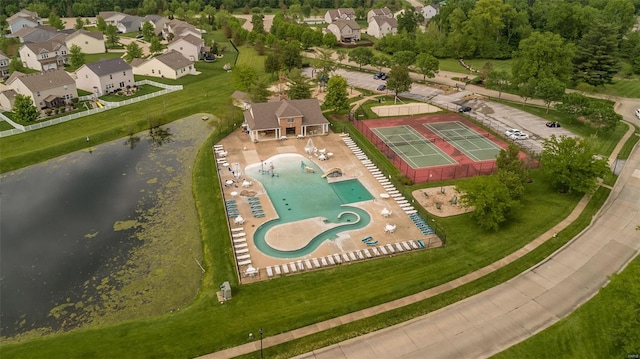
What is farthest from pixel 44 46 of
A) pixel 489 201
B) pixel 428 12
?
pixel 428 12

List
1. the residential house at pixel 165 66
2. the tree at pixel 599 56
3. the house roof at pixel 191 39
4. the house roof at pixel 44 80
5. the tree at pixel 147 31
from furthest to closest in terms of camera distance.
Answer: the tree at pixel 147 31
the house roof at pixel 191 39
the residential house at pixel 165 66
the tree at pixel 599 56
the house roof at pixel 44 80

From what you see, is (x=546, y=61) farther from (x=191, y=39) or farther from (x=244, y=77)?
(x=191, y=39)

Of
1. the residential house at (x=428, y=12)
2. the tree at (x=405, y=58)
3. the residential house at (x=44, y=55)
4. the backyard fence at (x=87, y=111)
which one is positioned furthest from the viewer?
the residential house at (x=428, y=12)

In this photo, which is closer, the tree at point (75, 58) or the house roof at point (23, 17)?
the tree at point (75, 58)

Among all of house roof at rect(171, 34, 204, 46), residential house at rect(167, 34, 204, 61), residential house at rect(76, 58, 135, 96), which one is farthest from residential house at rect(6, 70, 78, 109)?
house roof at rect(171, 34, 204, 46)

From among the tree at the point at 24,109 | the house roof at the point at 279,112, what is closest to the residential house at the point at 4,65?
the tree at the point at 24,109

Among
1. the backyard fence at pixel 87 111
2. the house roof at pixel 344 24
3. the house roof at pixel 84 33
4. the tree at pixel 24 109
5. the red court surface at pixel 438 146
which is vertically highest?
the house roof at pixel 344 24

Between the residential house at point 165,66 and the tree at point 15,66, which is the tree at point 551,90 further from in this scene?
the tree at point 15,66

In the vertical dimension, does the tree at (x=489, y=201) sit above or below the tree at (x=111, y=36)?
below
